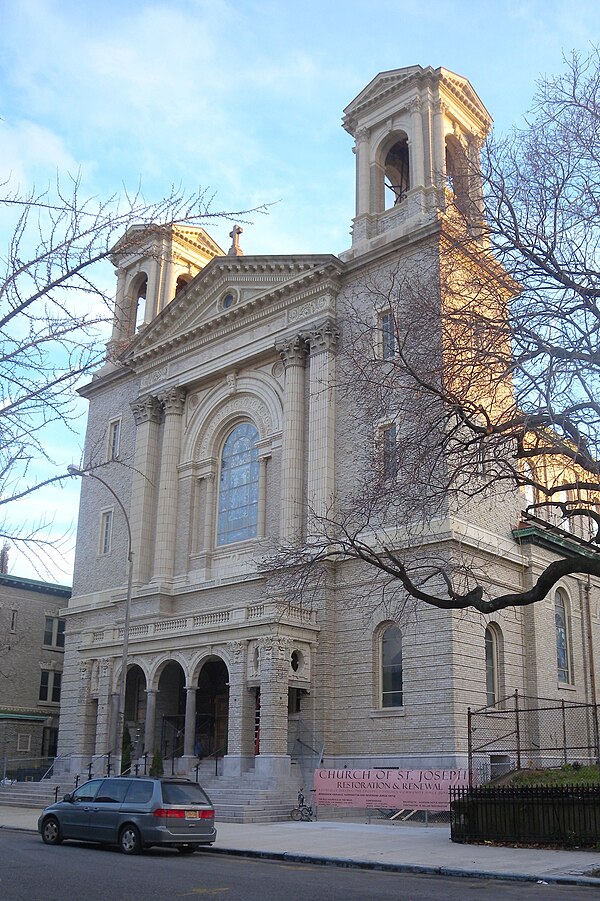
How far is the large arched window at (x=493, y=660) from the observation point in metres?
33.8

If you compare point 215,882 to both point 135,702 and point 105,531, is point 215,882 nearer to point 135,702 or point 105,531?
point 135,702

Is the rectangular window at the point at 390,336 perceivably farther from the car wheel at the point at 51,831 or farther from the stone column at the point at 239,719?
the car wheel at the point at 51,831

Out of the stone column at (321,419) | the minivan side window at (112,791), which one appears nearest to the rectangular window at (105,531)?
the stone column at (321,419)

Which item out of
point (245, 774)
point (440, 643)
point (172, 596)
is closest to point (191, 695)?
point (245, 774)

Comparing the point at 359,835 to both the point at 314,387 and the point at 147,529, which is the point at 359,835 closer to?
the point at 314,387

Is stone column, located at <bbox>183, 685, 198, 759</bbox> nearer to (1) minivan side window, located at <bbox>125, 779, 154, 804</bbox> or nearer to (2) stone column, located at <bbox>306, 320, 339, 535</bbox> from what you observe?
(2) stone column, located at <bbox>306, 320, 339, 535</bbox>

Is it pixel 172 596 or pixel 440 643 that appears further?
pixel 172 596

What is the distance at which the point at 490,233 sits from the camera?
18.3m

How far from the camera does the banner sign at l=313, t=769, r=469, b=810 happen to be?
26.4m

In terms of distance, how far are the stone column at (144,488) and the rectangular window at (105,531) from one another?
11.4 feet

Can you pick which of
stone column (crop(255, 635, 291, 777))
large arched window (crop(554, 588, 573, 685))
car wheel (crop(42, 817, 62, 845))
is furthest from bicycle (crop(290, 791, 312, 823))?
large arched window (crop(554, 588, 573, 685))

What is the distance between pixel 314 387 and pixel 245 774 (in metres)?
15.7

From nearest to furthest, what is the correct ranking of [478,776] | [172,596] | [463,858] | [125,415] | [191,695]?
[463,858]
[478,776]
[191,695]
[172,596]
[125,415]

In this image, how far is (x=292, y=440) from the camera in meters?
38.8
